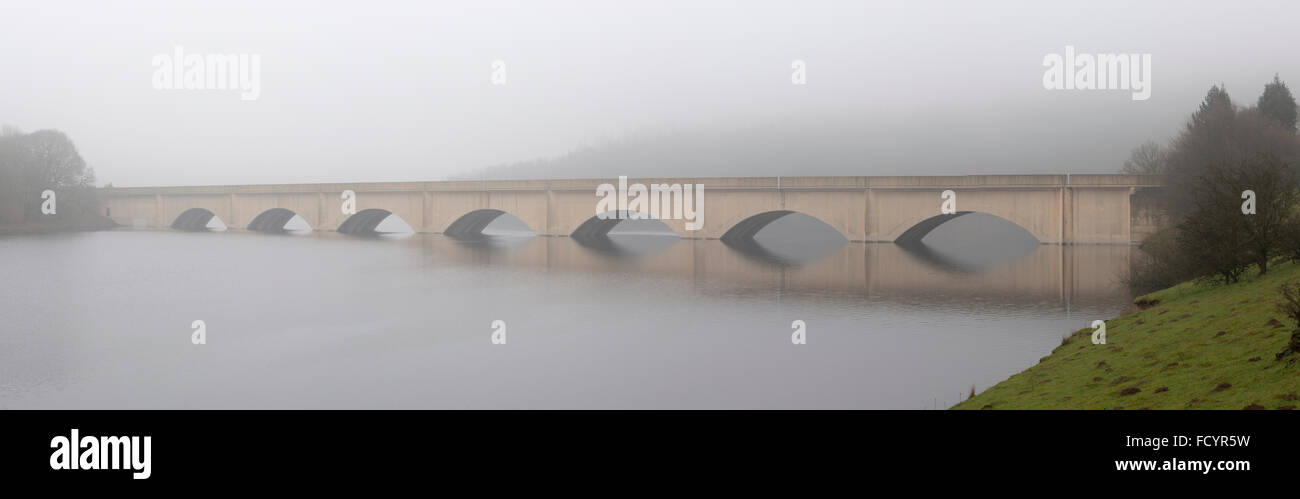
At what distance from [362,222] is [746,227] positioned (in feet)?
153

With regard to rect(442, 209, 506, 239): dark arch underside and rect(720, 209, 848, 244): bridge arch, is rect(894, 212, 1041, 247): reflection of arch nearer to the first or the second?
rect(720, 209, 848, 244): bridge arch

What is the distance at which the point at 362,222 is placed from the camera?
105 m

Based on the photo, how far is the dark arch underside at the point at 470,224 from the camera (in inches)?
3627

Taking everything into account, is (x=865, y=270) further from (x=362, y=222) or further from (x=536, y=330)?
(x=362, y=222)

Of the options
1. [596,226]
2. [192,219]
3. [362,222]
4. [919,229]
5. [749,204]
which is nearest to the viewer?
[919,229]

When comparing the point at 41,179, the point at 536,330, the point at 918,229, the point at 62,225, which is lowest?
the point at 536,330

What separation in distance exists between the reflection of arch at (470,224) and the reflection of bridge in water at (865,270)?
18386mm

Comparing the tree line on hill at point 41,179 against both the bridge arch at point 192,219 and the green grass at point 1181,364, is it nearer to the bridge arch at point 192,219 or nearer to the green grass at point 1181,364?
the bridge arch at point 192,219

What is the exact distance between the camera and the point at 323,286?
42125mm

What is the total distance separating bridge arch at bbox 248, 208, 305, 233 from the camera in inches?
4294

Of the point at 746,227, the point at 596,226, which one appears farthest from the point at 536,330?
the point at 596,226

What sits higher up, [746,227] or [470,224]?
[470,224]

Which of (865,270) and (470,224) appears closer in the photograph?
(865,270)

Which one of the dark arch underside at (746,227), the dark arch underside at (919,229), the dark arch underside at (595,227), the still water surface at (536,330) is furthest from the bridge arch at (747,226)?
the still water surface at (536,330)
